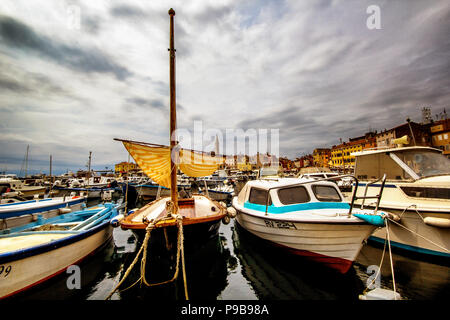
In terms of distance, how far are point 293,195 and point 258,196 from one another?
1623 millimetres

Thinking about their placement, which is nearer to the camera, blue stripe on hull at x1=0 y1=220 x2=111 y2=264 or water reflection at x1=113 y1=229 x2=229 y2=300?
blue stripe on hull at x1=0 y1=220 x2=111 y2=264

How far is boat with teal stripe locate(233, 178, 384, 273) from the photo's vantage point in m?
4.61

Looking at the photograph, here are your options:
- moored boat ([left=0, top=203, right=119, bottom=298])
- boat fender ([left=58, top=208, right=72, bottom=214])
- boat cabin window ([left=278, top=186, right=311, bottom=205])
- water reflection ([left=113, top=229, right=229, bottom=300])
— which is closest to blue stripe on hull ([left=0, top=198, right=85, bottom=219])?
boat fender ([left=58, top=208, right=72, bottom=214])

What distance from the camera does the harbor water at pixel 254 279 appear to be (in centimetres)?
450

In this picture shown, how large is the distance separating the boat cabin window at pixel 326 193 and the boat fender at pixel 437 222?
223cm

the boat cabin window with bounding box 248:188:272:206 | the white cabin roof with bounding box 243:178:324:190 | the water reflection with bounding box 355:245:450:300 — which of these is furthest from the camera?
the boat cabin window with bounding box 248:188:272:206

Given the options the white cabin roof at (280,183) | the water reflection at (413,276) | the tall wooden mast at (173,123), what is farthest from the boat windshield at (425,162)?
the tall wooden mast at (173,123)

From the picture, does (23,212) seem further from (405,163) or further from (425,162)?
(425,162)

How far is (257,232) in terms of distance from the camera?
6984mm

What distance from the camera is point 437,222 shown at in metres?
5.10

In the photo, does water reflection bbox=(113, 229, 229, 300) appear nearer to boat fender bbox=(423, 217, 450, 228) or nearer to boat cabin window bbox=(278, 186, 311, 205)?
boat cabin window bbox=(278, 186, 311, 205)
